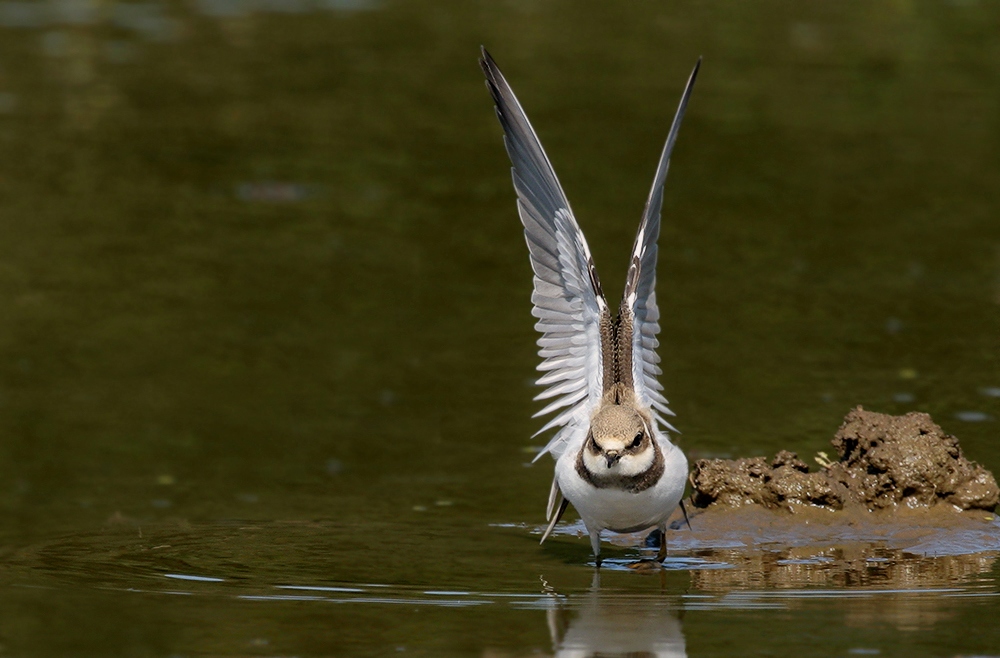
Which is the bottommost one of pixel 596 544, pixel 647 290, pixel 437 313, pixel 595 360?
pixel 596 544

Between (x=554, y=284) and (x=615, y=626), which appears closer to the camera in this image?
(x=615, y=626)

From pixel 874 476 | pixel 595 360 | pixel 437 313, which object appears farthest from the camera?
pixel 437 313

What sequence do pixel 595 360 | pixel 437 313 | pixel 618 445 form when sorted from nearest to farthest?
1. pixel 618 445
2. pixel 595 360
3. pixel 437 313

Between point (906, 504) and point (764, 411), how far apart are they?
6.92 ft

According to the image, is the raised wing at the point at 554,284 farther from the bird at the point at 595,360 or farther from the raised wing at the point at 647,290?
the raised wing at the point at 647,290

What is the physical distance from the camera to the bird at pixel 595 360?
794 centimetres

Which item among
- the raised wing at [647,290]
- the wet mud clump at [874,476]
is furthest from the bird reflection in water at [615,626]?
the wet mud clump at [874,476]

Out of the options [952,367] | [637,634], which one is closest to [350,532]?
[637,634]

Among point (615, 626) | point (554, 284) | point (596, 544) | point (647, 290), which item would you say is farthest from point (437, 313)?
point (615, 626)

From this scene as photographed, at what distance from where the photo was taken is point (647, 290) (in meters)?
8.93

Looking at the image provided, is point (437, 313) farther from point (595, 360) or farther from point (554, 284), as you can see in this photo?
point (595, 360)

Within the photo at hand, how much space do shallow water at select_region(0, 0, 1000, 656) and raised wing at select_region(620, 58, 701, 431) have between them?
95 cm

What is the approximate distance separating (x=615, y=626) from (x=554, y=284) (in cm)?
240

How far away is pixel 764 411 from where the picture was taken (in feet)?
36.3
